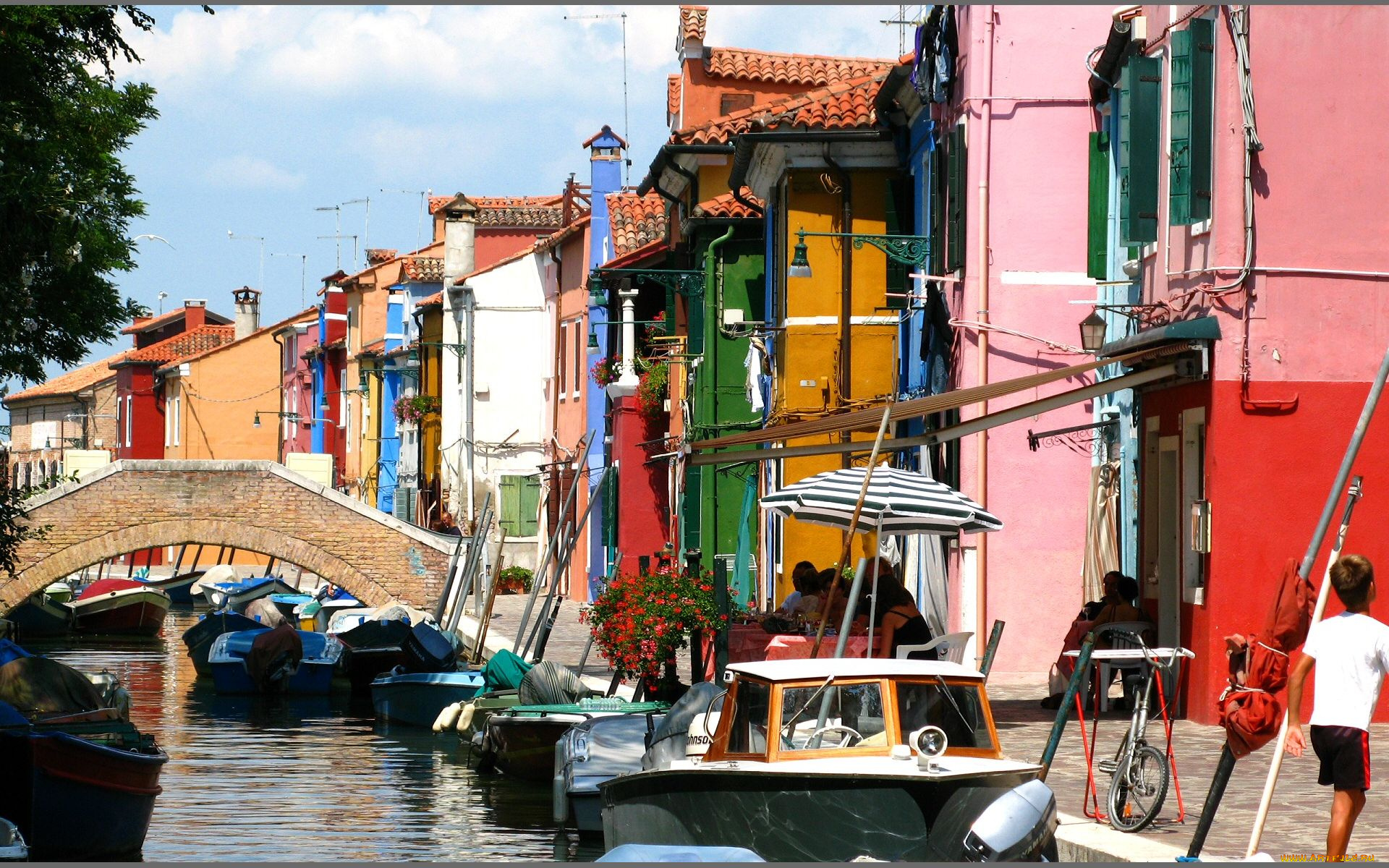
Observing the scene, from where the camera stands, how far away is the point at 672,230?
33375 mm

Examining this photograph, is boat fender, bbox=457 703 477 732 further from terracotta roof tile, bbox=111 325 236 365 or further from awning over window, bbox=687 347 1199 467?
terracotta roof tile, bbox=111 325 236 365

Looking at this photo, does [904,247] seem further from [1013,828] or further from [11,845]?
[1013,828]

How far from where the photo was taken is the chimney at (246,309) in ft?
267

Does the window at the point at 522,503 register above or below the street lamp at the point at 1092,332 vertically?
below

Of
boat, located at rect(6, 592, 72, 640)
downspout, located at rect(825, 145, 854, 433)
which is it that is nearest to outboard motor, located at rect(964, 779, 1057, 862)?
downspout, located at rect(825, 145, 854, 433)

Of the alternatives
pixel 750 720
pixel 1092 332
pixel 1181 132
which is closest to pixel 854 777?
pixel 750 720

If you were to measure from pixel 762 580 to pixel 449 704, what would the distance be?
469 cm

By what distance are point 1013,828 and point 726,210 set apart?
2042 centimetres

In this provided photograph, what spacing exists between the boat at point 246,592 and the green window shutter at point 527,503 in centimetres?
649

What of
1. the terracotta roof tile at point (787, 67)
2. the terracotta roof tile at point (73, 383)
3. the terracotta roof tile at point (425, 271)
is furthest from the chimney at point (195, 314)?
the terracotta roof tile at point (787, 67)

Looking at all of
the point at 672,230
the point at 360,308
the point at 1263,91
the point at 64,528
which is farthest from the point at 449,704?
the point at 360,308

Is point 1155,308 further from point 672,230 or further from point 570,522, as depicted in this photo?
point 570,522

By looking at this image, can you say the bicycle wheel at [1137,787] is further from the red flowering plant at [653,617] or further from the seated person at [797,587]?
the seated person at [797,587]

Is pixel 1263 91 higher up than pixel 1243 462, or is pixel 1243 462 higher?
pixel 1263 91
